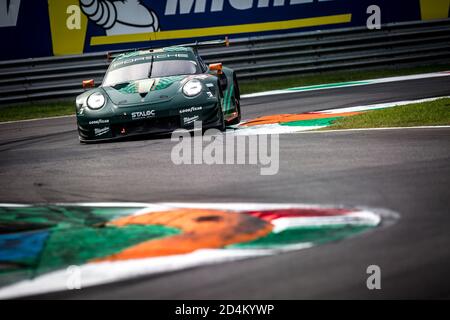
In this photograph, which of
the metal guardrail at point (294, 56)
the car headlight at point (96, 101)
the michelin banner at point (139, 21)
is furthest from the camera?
the metal guardrail at point (294, 56)

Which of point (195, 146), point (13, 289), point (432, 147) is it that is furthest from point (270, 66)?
point (13, 289)

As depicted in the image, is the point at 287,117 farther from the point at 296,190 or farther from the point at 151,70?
the point at 296,190

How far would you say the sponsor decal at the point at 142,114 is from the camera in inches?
366

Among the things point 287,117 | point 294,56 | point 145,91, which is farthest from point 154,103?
point 294,56

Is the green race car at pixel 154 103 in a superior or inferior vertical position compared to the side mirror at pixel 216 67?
inferior

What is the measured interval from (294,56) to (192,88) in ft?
28.5

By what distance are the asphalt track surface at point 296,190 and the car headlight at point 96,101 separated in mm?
472

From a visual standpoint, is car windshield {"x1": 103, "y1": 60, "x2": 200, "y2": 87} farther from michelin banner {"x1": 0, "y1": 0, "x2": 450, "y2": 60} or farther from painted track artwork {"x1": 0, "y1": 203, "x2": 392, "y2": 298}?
michelin banner {"x1": 0, "y1": 0, "x2": 450, "y2": 60}

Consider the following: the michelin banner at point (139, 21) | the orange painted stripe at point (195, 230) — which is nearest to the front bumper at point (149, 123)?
the orange painted stripe at point (195, 230)

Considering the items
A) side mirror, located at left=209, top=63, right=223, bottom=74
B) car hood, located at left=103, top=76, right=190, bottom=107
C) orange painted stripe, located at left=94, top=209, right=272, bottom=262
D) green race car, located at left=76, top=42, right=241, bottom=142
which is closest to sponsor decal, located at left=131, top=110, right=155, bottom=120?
green race car, located at left=76, top=42, right=241, bottom=142

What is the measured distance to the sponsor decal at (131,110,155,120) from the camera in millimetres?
9289

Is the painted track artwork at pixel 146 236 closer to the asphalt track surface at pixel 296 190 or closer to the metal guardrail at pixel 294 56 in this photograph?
the asphalt track surface at pixel 296 190

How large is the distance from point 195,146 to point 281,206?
340 centimetres
